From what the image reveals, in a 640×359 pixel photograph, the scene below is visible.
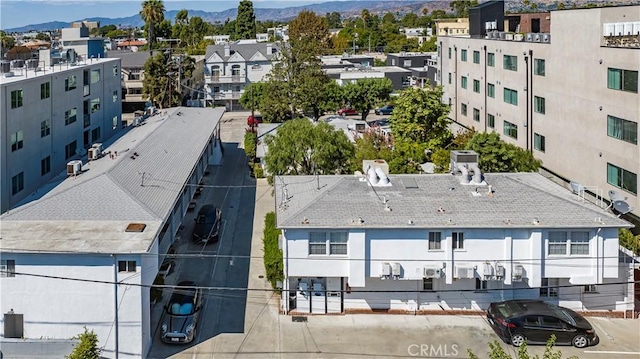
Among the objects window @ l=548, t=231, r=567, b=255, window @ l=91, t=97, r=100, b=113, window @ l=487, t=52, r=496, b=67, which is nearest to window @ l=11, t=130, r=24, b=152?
window @ l=91, t=97, r=100, b=113

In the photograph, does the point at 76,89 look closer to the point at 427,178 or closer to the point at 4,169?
the point at 4,169

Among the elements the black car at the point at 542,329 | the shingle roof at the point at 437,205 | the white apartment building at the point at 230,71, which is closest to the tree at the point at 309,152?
the shingle roof at the point at 437,205

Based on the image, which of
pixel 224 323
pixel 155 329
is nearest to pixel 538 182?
pixel 224 323

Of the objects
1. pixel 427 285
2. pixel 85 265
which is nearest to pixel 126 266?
pixel 85 265

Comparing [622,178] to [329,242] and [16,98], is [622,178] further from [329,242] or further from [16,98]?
[16,98]

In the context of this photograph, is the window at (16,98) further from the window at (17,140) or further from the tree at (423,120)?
the tree at (423,120)

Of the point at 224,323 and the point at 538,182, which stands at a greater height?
the point at 538,182

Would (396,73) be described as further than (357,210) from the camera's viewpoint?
Yes

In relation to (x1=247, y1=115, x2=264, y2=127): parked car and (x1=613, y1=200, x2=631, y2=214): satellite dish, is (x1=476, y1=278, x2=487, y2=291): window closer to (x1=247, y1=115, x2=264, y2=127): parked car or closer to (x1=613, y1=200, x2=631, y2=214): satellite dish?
(x1=613, y1=200, x2=631, y2=214): satellite dish
